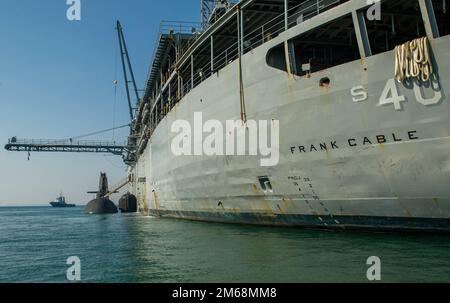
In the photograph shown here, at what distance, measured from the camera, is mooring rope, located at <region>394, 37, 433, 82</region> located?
1126 cm

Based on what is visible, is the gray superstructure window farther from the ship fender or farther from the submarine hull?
the submarine hull

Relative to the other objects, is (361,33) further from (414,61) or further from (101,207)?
(101,207)

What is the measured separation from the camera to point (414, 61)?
448 inches

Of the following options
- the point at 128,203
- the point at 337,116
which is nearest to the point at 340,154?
the point at 337,116

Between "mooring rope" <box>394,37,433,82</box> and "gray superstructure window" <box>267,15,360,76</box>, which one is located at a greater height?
"gray superstructure window" <box>267,15,360,76</box>

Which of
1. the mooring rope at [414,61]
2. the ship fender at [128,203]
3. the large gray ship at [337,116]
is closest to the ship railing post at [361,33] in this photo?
the large gray ship at [337,116]

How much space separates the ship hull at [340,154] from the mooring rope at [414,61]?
0.74 ft

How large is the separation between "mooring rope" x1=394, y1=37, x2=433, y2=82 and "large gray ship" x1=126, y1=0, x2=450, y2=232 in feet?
0.09

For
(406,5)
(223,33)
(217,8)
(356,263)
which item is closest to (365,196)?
(356,263)

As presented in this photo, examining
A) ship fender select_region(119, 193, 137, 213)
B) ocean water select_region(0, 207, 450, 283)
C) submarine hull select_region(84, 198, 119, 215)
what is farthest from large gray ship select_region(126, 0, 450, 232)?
submarine hull select_region(84, 198, 119, 215)

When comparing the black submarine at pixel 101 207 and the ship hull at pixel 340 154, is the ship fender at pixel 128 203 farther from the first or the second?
the ship hull at pixel 340 154

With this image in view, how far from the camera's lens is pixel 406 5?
13.6 metres

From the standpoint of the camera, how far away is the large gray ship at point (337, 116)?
37.4 feet

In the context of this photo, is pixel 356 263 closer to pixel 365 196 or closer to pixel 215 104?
pixel 365 196
